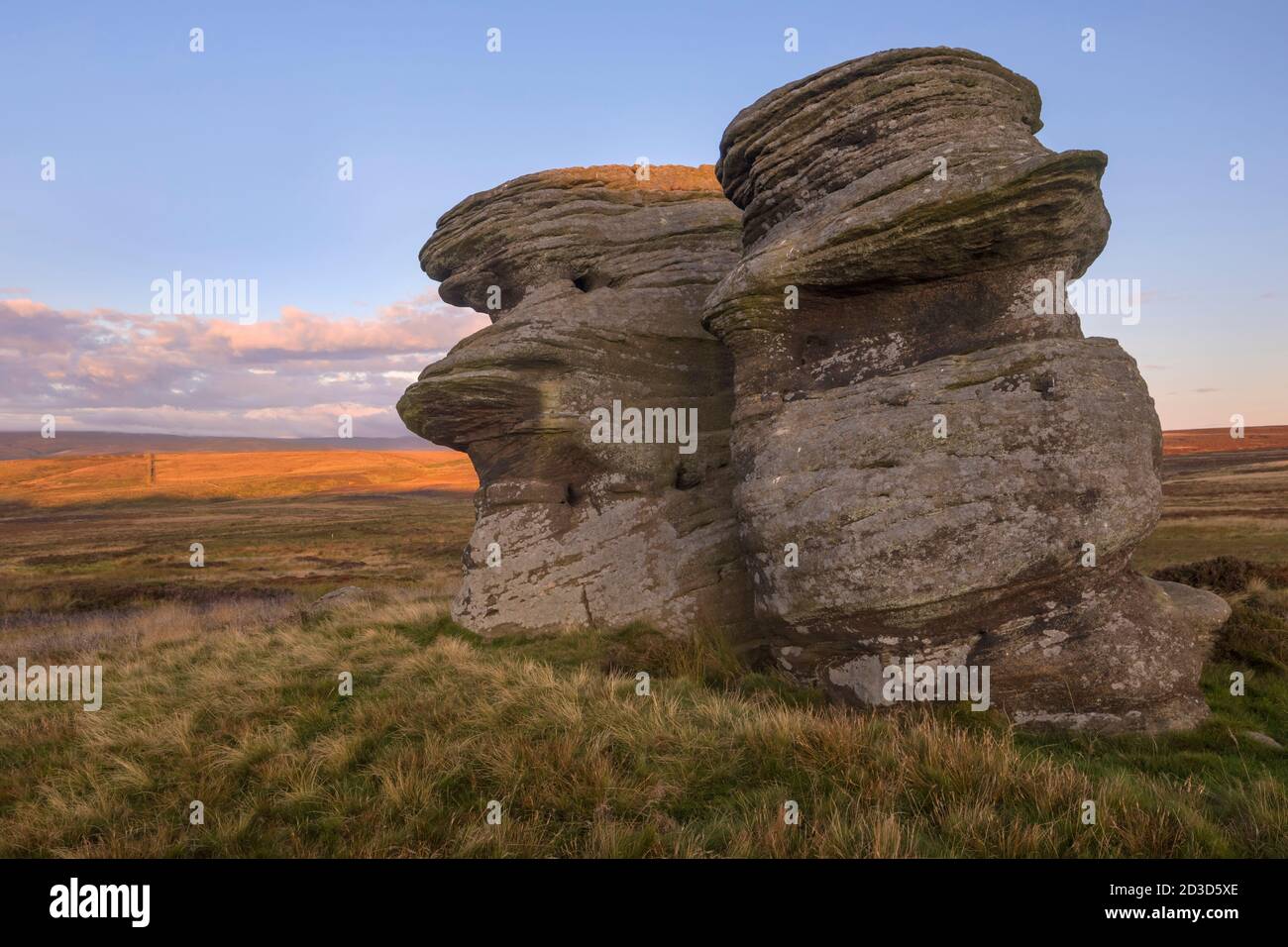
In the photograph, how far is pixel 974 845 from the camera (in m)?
5.26

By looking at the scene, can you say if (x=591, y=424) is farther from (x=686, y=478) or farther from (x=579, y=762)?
(x=579, y=762)

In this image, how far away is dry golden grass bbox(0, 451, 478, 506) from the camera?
123438 mm

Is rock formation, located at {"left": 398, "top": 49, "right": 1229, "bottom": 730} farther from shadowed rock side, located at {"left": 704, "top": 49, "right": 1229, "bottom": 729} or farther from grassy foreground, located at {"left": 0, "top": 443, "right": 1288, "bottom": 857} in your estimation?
grassy foreground, located at {"left": 0, "top": 443, "right": 1288, "bottom": 857}

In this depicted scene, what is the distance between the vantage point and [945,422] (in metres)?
9.38

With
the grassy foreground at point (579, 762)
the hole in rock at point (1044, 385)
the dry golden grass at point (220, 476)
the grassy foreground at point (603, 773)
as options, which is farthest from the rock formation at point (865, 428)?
the dry golden grass at point (220, 476)

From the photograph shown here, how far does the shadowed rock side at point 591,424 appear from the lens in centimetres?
1320

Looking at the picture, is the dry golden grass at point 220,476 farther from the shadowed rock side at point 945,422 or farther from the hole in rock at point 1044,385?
the hole in rock at point 1044,385

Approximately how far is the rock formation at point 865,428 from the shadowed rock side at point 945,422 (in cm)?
4

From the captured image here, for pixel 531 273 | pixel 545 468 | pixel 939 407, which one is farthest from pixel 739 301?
pixel 531 273

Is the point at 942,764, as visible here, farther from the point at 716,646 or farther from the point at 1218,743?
the point at 716,646

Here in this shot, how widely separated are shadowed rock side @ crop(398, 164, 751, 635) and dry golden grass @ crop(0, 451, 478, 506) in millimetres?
132641

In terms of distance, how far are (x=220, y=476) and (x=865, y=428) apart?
167 m

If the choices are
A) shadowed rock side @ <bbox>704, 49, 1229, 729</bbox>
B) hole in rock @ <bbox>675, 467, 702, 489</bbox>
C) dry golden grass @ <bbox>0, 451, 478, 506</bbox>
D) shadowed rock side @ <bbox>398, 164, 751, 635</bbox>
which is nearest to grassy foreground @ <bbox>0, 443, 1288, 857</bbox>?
shadowed rock side @ <bbox>398, 164, 751, 635</bbox>

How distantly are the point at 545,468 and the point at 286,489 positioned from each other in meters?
141
